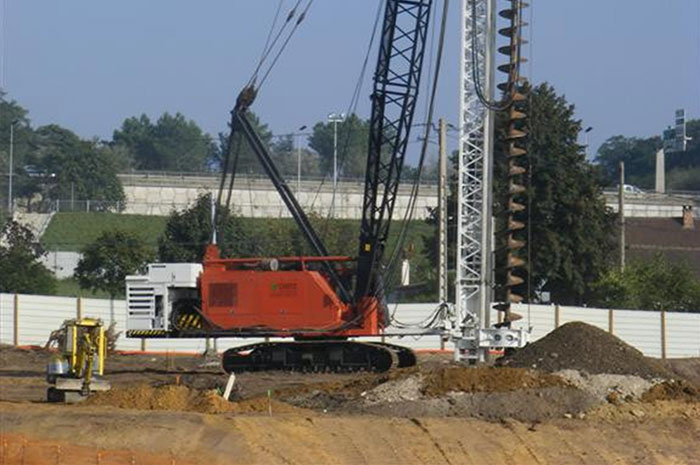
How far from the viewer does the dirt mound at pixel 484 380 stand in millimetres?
25203

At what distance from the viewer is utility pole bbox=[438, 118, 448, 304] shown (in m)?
43.0

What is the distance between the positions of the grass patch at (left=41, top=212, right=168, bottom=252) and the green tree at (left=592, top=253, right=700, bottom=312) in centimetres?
3167

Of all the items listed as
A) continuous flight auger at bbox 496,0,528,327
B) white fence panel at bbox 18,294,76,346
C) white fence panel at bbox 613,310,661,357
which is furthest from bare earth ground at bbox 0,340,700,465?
white fence panel at bbox 613,310,661,357

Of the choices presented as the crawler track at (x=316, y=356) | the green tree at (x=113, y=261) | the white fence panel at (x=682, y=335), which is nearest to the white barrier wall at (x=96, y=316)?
the white fence panel at (x=682, y=335)

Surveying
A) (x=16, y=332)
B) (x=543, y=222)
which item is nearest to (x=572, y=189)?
(x=543, y=222)

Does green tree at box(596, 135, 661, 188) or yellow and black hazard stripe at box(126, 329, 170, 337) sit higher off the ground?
green tree at box(596, 135, 661, 188)

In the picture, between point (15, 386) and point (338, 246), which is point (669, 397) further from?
point (338, 246)

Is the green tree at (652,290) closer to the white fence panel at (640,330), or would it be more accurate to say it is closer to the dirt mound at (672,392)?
the white fence panel at (640,330)

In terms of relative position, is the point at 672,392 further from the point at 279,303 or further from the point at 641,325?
the point at 641,325

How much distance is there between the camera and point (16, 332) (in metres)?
43.7

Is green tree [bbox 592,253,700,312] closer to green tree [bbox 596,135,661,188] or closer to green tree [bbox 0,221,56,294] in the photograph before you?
green tree [bbox 0,221,56,294]

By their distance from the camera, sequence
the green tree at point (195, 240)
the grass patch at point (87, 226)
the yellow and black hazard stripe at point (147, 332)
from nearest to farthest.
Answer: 1. the yellow and black hazard stripe at point (147, 332)
2. the green tree at point (195, 240)
3. the grass patch at point (87, 226)

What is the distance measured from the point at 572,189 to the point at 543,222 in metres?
2.36

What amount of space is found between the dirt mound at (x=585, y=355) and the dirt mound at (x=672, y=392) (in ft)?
3.20
